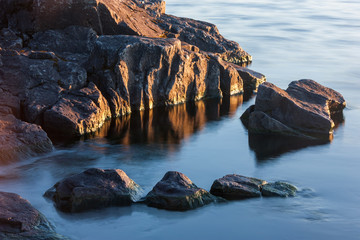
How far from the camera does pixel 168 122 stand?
76.5 ft

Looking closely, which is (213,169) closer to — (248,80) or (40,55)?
(40,55)

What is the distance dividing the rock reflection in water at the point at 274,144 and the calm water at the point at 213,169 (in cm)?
4

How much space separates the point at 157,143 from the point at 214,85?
294 inches

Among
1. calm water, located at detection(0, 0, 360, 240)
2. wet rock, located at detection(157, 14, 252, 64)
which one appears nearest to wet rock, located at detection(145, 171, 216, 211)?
calm water, located at detection(0, 0, 360, 240)

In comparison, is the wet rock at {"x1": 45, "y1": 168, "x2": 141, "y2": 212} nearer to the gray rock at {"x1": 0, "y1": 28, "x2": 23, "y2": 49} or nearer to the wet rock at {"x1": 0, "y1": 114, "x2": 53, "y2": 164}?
the wet rock at {"x1": 0, "y1": 114, "x2": 53, "y2": 164}

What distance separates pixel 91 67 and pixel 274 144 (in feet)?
27.2

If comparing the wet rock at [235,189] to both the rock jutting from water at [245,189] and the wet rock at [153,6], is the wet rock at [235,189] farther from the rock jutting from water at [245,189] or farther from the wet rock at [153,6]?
the wet rock at [153,6]

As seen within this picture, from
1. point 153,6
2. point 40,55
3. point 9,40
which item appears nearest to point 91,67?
point 40,55

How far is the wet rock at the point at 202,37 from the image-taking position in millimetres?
32344

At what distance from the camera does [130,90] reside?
23469mm

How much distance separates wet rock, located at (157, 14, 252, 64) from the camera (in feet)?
106

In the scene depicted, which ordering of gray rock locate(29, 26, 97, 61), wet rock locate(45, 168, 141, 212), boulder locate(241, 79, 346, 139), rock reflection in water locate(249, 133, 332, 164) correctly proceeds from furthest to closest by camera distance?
gray rock locate(29, 26, 97, 61), boulder locate(241, 79, 346, 139), rock reflection in water locate(249, 133, 332, 164), wet rock locate(45, 168, 141, 212)

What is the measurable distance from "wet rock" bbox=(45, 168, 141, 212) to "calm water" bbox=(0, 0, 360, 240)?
0.29 metres

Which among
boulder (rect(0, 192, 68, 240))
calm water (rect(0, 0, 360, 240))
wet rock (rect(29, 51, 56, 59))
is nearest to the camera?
boulder (rect(0, 192, 68, 240))
